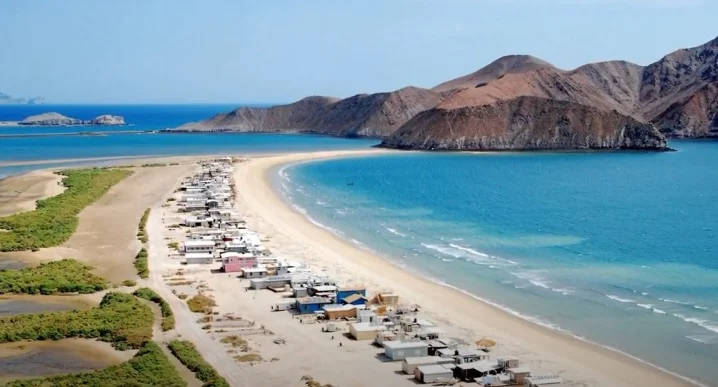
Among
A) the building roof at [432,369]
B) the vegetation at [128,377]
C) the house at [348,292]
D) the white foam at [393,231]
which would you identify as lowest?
the vegetation at [128,377]

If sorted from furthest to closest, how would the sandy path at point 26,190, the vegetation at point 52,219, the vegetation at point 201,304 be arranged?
the sandy path at point 26,190 < the vegetation at point 52,219 < the vegetation at point 201,304

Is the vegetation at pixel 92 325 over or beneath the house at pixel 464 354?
beneath

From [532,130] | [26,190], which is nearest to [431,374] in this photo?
[26,190]

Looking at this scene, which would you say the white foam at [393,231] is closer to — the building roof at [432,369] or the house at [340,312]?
the house at [340,312]

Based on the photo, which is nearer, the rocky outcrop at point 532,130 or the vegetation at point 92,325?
the vegetation at point 92,325

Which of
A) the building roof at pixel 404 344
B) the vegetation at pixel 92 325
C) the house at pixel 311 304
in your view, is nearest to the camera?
the building roof at pixel 404 344

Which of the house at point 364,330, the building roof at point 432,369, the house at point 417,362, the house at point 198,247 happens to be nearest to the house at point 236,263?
the house at point 198,247

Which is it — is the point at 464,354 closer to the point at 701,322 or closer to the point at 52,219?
the point at 701,322
